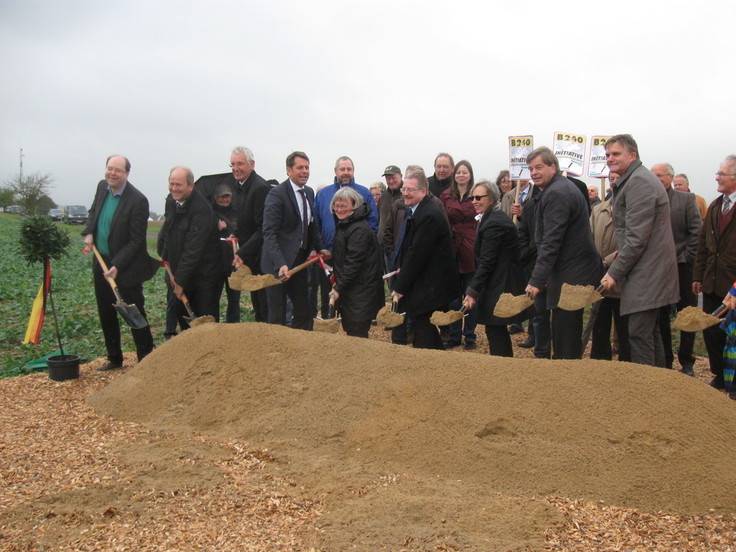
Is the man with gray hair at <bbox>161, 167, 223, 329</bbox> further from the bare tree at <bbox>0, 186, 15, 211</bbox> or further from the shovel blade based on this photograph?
the bare tree at <bbox>0, 186, 15, 211</bbox>

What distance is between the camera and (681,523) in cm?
292

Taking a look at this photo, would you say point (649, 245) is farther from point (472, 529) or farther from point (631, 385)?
point (472, 529)

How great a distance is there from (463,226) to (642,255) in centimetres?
272

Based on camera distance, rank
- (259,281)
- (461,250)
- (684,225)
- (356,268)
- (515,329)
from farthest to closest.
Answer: (515,329), (461,250), (684,225), (259,281), (356,268)

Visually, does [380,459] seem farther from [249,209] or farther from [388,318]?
[249,209]

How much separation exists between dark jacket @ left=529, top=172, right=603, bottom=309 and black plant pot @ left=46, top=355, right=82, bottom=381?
4097 mm

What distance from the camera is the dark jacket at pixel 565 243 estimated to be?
183 inches

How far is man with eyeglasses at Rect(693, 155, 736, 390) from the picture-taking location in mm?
5121

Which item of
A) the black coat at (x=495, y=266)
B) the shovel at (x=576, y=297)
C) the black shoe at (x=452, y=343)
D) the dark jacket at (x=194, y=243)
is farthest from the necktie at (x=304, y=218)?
the shovel at (x=576, y=297)

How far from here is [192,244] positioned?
5.85 meters

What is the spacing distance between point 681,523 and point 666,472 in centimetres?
28

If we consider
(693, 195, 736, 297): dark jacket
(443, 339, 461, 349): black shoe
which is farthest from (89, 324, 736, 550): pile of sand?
(443, 339, 461, 349): black shoe

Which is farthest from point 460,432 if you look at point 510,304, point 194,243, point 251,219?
point 251,219

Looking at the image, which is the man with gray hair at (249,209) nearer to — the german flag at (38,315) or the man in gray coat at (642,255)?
the german flag at (38,315)
